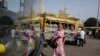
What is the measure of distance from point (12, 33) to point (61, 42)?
31.3ft

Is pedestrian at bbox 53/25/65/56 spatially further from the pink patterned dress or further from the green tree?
the green tree

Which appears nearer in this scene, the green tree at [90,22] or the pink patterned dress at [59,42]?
the pink patterned dress at [59,42]

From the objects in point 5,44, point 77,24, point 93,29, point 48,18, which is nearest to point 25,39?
point 5,44

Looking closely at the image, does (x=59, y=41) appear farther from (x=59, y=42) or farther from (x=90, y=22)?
(x=90, y=22)

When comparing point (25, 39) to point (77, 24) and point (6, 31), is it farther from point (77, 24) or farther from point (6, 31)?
point (77, 24)

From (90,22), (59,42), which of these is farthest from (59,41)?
(90,22)

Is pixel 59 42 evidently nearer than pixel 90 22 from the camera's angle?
Yes

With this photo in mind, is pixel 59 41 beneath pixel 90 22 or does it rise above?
above

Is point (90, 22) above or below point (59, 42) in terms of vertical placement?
below

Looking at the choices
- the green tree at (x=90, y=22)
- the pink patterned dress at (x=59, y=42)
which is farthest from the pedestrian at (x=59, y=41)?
the green tree at (x=90, y=22)

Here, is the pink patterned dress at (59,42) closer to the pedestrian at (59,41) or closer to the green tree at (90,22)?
the pedestrian at (59,41)

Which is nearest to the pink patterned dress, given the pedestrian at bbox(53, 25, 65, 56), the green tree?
the pedestrian at bbox(53, 25, 65, 56)

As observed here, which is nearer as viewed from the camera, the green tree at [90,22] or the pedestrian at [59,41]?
the pedestrian at [59,41]

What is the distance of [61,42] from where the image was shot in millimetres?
11945
